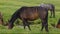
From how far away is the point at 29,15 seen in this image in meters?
3.73

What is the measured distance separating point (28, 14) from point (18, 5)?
0.27 meters

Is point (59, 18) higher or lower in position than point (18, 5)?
lower

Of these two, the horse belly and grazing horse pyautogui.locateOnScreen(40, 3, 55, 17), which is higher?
grazing horse pyautogui.locateOnScreen(40, 3, 55, 17)

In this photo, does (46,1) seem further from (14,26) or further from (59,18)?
(14,26)

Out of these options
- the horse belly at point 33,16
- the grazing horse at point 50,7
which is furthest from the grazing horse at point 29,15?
the grazing horse at point 50,7

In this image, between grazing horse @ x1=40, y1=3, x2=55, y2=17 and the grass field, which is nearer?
the grass field

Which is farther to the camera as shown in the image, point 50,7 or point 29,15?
point 50,7

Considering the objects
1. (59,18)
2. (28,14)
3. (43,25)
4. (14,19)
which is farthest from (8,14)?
(59,18)

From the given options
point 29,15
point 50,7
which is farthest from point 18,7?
point 50,7

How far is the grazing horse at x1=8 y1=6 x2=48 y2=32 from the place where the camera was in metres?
3.68

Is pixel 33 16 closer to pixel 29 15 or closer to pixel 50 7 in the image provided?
pixel 29 15

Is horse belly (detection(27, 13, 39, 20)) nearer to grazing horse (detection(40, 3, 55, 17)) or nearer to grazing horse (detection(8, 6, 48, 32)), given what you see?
grazing horse (detection(8, 6, 48, 32))

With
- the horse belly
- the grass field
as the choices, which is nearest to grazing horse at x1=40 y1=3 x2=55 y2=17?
the grass field

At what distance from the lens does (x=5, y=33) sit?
3570 millimetres
